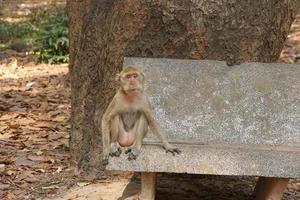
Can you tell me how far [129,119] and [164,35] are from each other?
1.27 m

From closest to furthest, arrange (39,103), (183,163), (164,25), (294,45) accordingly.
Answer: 1. (183,163)
2. (164,25)
3. (39,103)
4. (294,45)

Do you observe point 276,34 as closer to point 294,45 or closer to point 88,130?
point 88,130

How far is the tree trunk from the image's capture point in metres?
5.86

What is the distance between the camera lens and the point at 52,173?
6461 millimetres

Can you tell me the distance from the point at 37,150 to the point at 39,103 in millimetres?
2176

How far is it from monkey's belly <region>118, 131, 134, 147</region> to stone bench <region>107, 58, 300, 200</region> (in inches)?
5.1

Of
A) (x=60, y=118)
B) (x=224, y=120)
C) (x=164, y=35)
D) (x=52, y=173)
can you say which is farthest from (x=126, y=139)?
(x=60, y=118)

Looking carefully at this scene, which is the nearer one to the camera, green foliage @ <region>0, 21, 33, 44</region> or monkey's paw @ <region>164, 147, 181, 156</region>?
monkey's paw @ <region>164, 147, 181, 156</region>

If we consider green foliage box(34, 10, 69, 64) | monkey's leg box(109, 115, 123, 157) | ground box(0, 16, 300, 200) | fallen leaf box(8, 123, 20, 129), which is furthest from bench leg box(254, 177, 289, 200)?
green foliage box(34, 10, 69, 64)

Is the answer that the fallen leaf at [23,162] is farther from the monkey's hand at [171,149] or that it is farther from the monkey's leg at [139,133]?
the monkey's hand at [171,149]

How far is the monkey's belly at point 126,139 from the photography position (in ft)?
15.7

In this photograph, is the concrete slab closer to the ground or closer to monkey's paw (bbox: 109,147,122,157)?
monkey's paw (bbox: 109,147,122,157)

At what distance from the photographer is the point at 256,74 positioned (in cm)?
539

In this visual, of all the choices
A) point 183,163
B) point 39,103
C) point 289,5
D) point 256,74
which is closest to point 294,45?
point 39,103
